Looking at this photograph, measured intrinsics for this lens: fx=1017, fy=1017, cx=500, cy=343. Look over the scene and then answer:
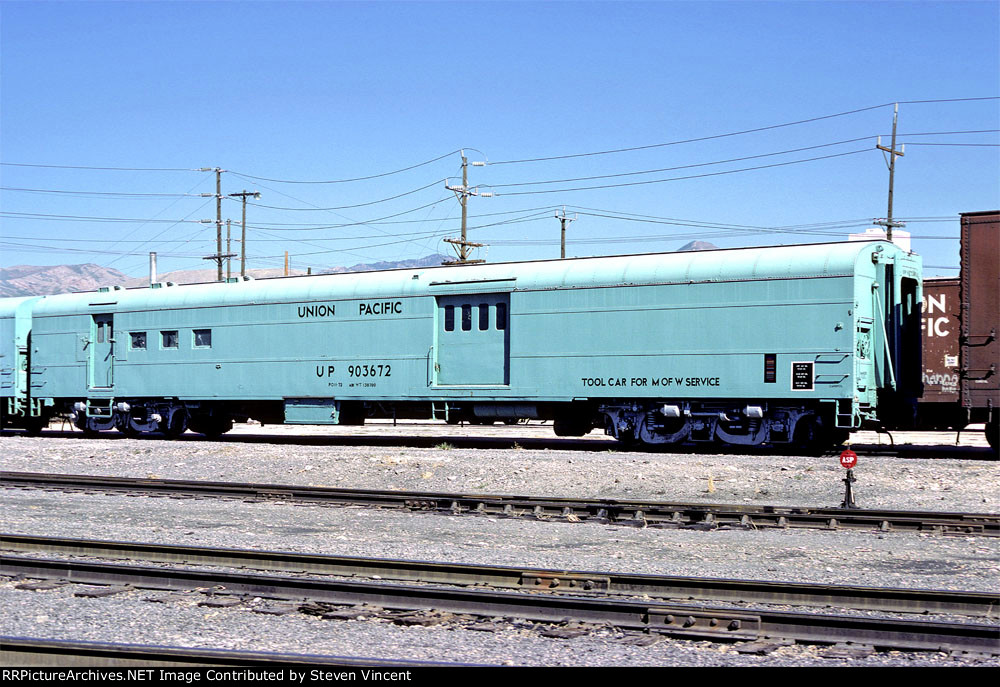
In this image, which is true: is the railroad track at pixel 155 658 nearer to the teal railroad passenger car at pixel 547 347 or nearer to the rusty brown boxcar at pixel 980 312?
the teal railroad passenger car at pixel 547 347

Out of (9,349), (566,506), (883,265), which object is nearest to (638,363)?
(883,265)

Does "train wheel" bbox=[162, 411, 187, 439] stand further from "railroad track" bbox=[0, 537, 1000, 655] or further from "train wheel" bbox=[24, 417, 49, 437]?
"railroad track" bbox=[0, 537, 1000, 655]

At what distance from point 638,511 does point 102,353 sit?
60.4 feet

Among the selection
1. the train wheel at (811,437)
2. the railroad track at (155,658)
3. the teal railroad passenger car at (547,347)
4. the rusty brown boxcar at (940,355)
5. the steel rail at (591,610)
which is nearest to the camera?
the railroad track at (155,658)

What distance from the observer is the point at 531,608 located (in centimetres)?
746

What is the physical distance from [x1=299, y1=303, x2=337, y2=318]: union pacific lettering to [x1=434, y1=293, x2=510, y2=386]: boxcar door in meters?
2.71

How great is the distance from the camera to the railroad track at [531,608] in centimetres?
663

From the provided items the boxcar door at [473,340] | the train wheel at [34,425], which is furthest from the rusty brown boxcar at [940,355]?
the train wheel at [34,425]

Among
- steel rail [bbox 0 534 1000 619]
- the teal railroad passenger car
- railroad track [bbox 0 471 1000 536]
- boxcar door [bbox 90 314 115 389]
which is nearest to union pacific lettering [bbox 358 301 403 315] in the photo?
the teal railroad passenger car

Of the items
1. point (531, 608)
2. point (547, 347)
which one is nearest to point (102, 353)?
point (547, 347)

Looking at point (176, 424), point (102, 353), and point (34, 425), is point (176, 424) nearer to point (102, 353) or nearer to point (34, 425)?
point (102, 353)

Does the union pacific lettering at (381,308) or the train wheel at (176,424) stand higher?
the union pacific lettering at (381,308)

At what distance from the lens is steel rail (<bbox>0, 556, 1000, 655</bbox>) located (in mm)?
6592

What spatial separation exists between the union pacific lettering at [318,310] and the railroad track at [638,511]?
24.9 ft
